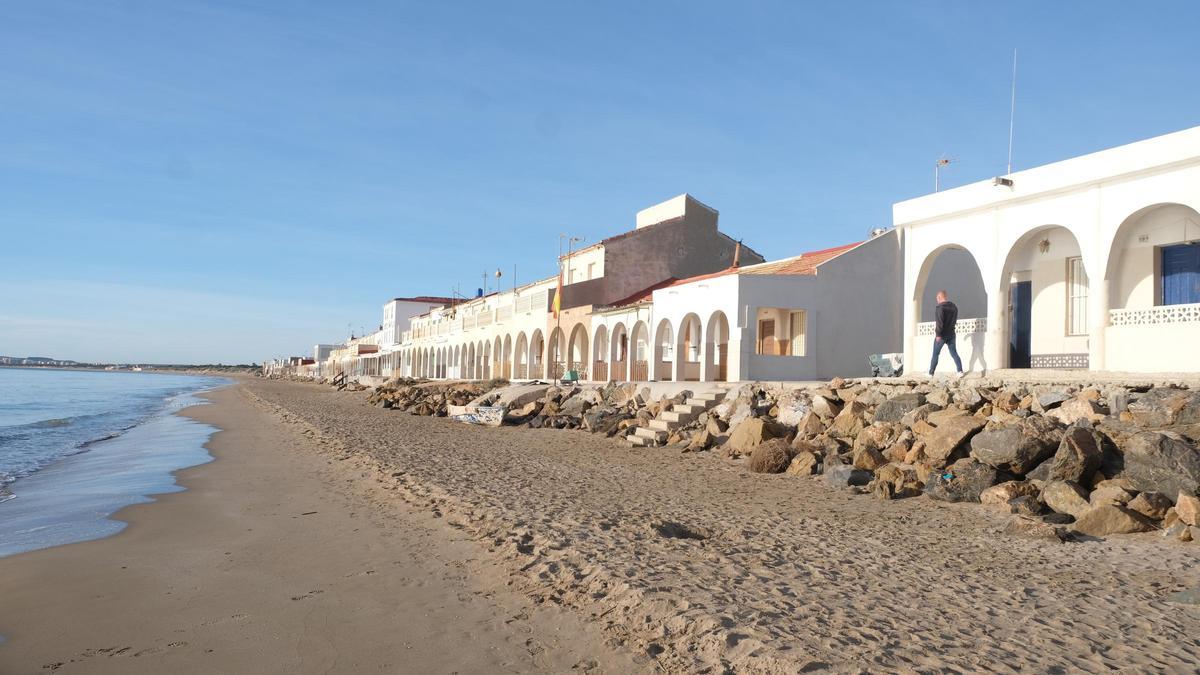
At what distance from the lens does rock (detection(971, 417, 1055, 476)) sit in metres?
9.69

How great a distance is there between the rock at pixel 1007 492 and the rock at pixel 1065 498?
12.9 inches

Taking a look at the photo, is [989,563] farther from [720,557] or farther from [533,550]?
[533,550]

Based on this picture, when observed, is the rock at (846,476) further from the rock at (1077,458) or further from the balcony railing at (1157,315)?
the balcony railing at (1157,315)

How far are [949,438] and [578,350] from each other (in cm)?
2579

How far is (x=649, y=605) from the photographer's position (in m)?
5.67

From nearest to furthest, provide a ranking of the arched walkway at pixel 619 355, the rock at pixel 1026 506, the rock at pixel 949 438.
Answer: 1. the rock at pixel 1026 506
2. the rock at pixel 949 438
3. the arched walkway at pixel 619 355

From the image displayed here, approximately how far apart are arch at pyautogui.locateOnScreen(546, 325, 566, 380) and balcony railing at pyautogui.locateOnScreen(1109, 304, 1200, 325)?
937 inches

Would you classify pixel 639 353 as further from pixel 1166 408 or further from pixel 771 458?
pixel 1166 408

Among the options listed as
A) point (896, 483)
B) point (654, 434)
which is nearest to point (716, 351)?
point (654, 434)

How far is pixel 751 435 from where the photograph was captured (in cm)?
1430

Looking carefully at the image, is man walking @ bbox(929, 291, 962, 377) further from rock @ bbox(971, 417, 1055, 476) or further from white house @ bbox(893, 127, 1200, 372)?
rock @ bbox(971, 417, 1055, 476)

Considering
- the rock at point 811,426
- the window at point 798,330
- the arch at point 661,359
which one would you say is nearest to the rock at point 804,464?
the rock at point 811,426

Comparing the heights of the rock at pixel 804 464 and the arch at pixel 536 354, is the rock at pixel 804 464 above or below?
below

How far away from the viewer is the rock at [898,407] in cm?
1304
